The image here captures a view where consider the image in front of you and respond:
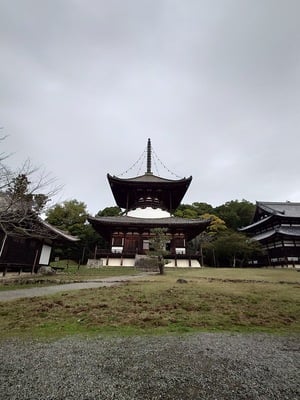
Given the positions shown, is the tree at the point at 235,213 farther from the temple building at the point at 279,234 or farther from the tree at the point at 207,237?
the temple building at the point at 279,234

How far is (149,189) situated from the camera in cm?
2980

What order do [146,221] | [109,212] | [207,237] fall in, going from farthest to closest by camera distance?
[109,212] < [207,237] < [146,221]

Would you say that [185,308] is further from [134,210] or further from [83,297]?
[134,210]

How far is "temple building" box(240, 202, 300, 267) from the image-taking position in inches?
1164

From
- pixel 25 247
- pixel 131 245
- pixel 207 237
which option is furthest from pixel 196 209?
pixel 25 247

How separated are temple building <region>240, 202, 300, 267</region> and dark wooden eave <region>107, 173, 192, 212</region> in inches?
531

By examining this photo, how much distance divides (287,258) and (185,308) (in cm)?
2781

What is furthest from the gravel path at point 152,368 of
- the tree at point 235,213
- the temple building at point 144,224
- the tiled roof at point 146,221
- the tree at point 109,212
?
the tree at point 235,213

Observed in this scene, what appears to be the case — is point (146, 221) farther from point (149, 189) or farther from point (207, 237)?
point (207, 237)

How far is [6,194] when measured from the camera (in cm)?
816

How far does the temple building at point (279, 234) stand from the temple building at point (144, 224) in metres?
12.1

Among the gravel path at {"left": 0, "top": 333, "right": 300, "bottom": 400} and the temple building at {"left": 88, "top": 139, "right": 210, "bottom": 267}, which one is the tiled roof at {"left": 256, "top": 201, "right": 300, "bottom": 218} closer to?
the temple building at {"left": 88, "top": 139, "right": 210, "bottom": 267}

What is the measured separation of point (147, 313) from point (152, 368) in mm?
3032

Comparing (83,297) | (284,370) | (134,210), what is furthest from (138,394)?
(134,210)
